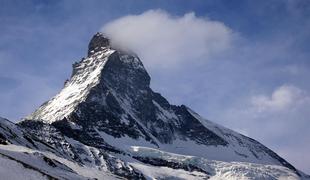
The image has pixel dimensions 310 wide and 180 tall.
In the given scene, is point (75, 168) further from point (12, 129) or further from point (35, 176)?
point (12, 129)

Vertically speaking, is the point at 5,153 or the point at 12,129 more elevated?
the point at 12,129

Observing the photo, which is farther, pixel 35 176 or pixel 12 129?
pixel 12 129

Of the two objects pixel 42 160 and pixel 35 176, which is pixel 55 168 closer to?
pixel 42 160

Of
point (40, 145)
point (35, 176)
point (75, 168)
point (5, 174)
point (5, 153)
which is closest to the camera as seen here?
point (5, 174)

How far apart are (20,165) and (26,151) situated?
727 inches

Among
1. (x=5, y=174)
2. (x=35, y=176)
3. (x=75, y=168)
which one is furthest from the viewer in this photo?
(x=75, y=168)

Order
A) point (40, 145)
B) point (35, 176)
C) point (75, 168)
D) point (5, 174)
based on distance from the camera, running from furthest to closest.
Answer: point (40, 145) → point (75, 168) → point (35, 176) → point (5, 174)

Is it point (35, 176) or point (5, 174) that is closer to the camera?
point (5, 174)

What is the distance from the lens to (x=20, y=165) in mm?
78562

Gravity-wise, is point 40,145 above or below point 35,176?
above

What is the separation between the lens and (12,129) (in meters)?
172

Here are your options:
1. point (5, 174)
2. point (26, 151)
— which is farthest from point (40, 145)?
point (5, 174)

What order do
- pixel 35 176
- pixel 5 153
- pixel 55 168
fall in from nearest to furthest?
pixel 35 176
pixel 5 153
pixel 55 168

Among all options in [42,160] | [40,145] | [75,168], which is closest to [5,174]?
[42,160]
